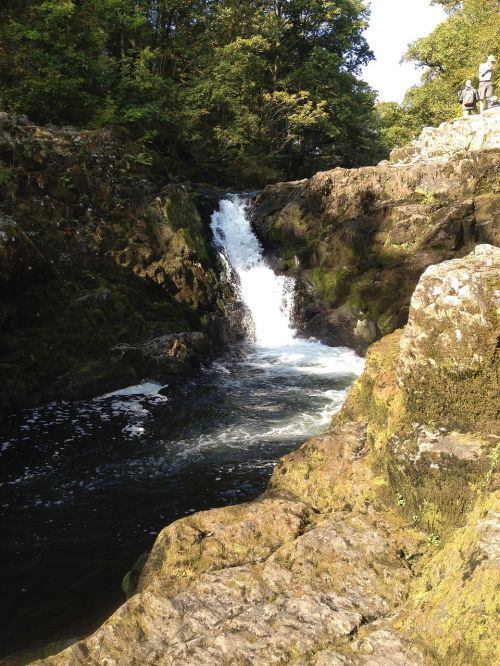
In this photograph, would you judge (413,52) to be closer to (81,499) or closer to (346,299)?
(346,299)

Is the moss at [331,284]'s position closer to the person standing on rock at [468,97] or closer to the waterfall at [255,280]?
the waterfall at [255,280]

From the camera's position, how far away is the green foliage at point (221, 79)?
19172mm

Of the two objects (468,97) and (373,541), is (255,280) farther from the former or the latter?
(373,541)

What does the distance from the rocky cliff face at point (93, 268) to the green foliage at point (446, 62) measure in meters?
20.0

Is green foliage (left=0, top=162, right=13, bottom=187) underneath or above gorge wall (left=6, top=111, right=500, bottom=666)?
above

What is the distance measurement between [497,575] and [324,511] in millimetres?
2324

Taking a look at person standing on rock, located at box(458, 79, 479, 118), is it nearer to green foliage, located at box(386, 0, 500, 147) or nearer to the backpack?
the backpack

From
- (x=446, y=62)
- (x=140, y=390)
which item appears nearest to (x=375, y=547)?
(x=140, y=390)

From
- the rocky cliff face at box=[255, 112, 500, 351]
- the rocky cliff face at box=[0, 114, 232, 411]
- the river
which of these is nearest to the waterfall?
the rocky cliff face at box=[255, 112, 500, 351]

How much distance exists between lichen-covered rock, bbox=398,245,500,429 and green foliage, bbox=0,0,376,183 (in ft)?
57.3

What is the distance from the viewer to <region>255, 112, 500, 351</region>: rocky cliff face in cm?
1620

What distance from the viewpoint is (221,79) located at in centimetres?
2592

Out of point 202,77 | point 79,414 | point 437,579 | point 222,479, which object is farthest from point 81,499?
point 202,77

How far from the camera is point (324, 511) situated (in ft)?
16.3
